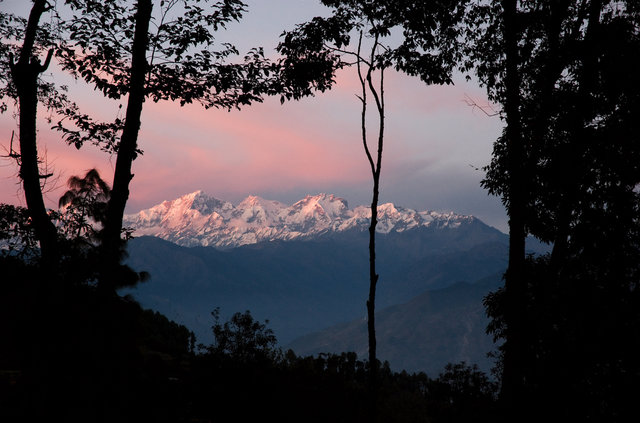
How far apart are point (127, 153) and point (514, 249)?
810cm

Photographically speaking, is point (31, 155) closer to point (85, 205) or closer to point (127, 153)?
point (127, 153)

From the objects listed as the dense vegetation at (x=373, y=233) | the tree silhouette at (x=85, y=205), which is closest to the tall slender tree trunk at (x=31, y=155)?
the dense vegetation at (x=373, y=233)

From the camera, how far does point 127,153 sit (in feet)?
34.0

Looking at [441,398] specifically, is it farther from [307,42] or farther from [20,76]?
[20,76]

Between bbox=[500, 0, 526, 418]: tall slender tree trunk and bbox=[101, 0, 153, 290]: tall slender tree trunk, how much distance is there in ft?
25.1

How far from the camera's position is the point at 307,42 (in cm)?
1339

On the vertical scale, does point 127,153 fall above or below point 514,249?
above

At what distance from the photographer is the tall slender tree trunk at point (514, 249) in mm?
10445

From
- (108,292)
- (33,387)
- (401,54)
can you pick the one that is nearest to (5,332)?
(108,292)

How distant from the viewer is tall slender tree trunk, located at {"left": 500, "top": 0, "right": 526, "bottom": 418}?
10.4 metres

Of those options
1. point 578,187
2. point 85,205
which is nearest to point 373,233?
point 578,187

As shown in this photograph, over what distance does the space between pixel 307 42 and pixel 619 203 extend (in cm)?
1069

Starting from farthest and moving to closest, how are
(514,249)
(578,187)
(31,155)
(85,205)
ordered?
(85,205) < (578,187) < (31,155) < (514,249)

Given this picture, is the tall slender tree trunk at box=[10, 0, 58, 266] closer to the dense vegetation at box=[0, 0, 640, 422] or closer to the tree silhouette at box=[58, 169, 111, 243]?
the dense vegetation at box=[0, 0, 640, 422]
